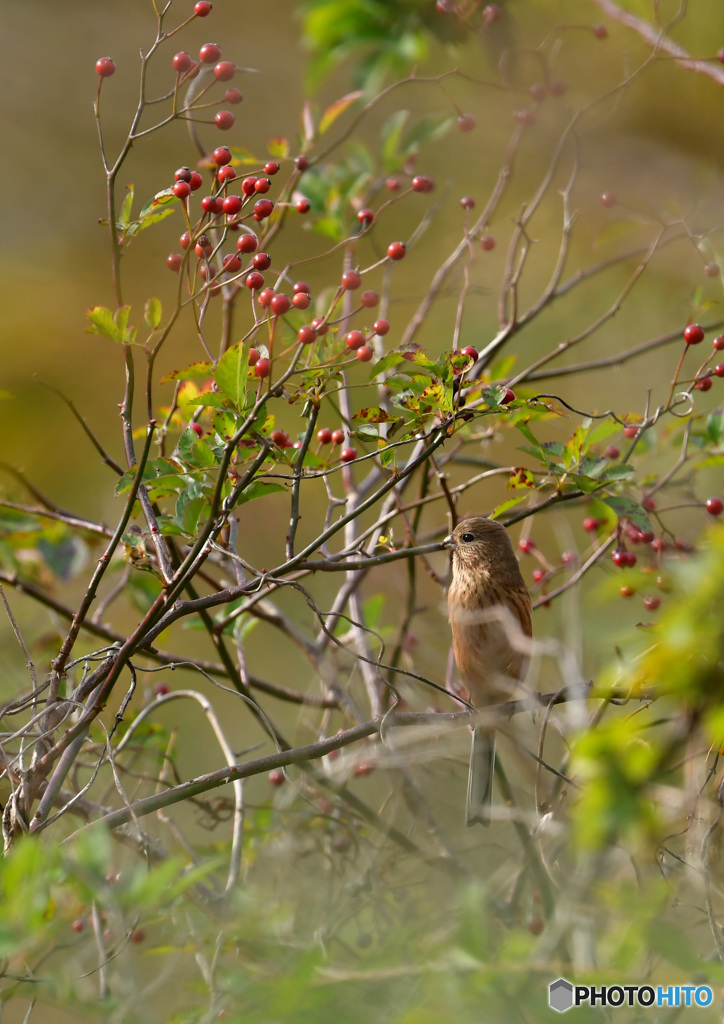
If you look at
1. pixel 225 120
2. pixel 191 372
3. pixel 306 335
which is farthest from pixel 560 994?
pixel 225 120

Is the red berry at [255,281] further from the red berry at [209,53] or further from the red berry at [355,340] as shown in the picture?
the red berry at [209,53]

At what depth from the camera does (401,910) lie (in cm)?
217

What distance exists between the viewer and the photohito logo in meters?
1.52

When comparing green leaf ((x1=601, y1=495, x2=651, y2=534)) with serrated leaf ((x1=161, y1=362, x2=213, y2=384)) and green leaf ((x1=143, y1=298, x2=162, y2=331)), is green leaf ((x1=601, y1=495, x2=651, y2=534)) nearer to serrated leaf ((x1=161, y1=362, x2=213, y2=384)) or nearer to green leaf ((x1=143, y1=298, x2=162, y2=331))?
serrated leaf ((x1=161, y1=362, x2=213, y2=384))

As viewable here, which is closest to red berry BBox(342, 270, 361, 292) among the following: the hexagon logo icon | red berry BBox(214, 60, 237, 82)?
red berry BBox(214, 60, 237, 82)

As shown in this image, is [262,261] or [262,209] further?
[262,209]

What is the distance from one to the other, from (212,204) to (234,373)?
339 mm

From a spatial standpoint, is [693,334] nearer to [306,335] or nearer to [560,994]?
[306,335]

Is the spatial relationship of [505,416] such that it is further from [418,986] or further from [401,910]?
[418,986]

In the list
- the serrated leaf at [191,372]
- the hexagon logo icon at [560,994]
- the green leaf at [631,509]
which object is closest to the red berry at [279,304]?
the serrated leaf at [191,372]

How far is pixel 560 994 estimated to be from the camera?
152cm

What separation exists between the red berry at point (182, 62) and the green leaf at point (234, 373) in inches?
24.9

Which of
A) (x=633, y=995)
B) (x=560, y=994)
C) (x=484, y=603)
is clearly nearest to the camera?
(x=560, y=994)

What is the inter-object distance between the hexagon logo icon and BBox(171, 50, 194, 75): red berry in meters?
1.83
